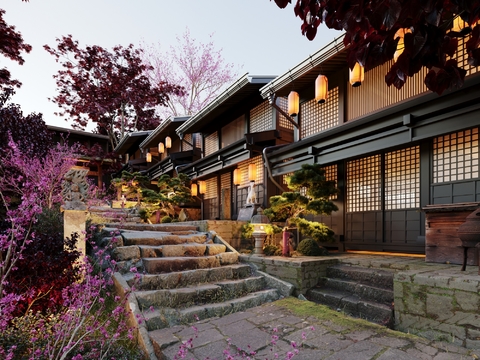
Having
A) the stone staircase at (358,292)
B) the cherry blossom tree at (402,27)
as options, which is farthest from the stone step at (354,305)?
the cherry blossom tree at (402,27)

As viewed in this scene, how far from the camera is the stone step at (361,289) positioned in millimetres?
5027

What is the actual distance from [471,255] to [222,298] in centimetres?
466

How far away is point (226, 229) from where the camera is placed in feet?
28.1

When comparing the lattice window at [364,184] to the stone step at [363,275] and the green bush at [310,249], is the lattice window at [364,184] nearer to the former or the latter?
the green bush at [310,249]

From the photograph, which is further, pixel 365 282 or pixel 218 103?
pixel 218 103

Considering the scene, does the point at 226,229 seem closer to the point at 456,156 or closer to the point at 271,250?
the point at 271,250

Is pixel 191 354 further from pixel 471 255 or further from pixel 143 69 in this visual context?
pixel 143 69

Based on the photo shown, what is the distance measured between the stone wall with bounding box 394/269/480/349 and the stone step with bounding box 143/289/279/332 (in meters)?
2.32

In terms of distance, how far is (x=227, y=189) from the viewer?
46.8 ft

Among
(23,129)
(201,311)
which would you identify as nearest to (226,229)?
(201,311)

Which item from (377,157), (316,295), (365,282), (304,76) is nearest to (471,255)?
(365,282)

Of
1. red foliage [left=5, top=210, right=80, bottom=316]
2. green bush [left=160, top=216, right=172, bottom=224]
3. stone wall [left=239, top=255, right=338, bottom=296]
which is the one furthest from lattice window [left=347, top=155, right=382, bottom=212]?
green bush [left=160, top=216, right=172, bottom=224]

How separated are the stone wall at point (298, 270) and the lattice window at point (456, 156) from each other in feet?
10.7

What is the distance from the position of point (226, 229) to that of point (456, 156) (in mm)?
5921
